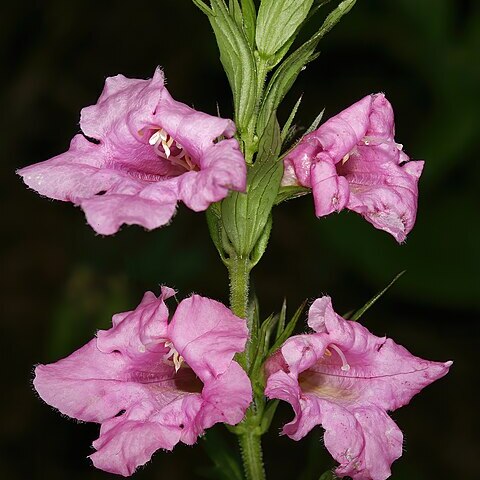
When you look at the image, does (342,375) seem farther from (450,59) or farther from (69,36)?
(69,36)

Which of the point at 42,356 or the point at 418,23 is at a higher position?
the point at 418,23

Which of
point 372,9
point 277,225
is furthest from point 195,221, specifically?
point 372,9

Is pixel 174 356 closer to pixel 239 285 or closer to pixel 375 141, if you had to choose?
pixel 239 285

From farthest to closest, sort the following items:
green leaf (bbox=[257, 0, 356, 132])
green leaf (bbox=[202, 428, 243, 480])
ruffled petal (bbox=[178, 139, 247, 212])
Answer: green leaf (bbox=[202, 428, 243, 480]) < green leaf (bbox=[257, 0, 356, 132]) < ruffled petal (bbox=[178, 139, 247, 212])

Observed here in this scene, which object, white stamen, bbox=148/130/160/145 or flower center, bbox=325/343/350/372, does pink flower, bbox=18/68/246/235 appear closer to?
white stamen, bbox=148/130/160/145

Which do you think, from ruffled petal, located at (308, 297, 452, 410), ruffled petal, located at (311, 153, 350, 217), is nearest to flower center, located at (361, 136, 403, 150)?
ruffled petal, located at (311, 153, 350, 217)
